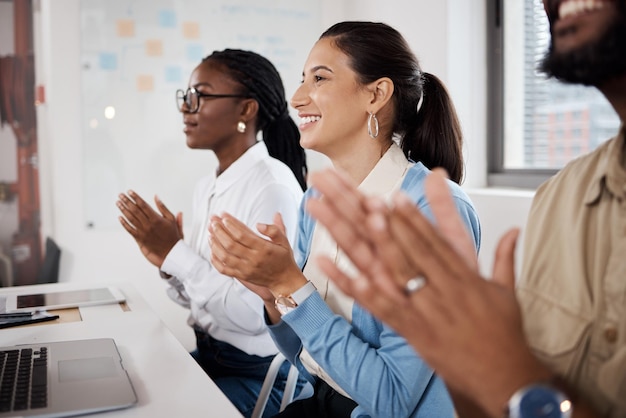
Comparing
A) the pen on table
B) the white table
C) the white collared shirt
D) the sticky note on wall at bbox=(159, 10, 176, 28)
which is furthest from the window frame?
the pen on table

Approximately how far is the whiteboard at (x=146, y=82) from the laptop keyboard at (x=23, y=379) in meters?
2.14

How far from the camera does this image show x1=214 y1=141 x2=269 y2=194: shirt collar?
208 cm

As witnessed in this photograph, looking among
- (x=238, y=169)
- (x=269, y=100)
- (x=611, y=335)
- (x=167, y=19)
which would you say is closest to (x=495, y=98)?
(x=269, y=100)

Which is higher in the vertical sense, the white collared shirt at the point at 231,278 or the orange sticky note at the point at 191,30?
the orange sticky note at the point at 191,30

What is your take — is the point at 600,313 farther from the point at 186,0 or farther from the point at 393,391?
the point at 186,0

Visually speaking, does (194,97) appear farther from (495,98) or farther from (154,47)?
(495,98)

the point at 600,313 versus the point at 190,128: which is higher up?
the point at 190,128

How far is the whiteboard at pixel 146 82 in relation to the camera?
126 inches

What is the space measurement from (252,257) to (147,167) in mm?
2243

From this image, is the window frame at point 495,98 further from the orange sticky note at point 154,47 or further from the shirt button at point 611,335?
the shirt button at point 611,335

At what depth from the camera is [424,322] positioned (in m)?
0.58

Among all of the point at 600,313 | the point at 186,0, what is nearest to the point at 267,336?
the point at 600,313

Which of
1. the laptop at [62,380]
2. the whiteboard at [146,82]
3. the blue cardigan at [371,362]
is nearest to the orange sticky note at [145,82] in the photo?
the whiteboard at [146,82]

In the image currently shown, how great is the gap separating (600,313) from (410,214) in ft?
1.08
